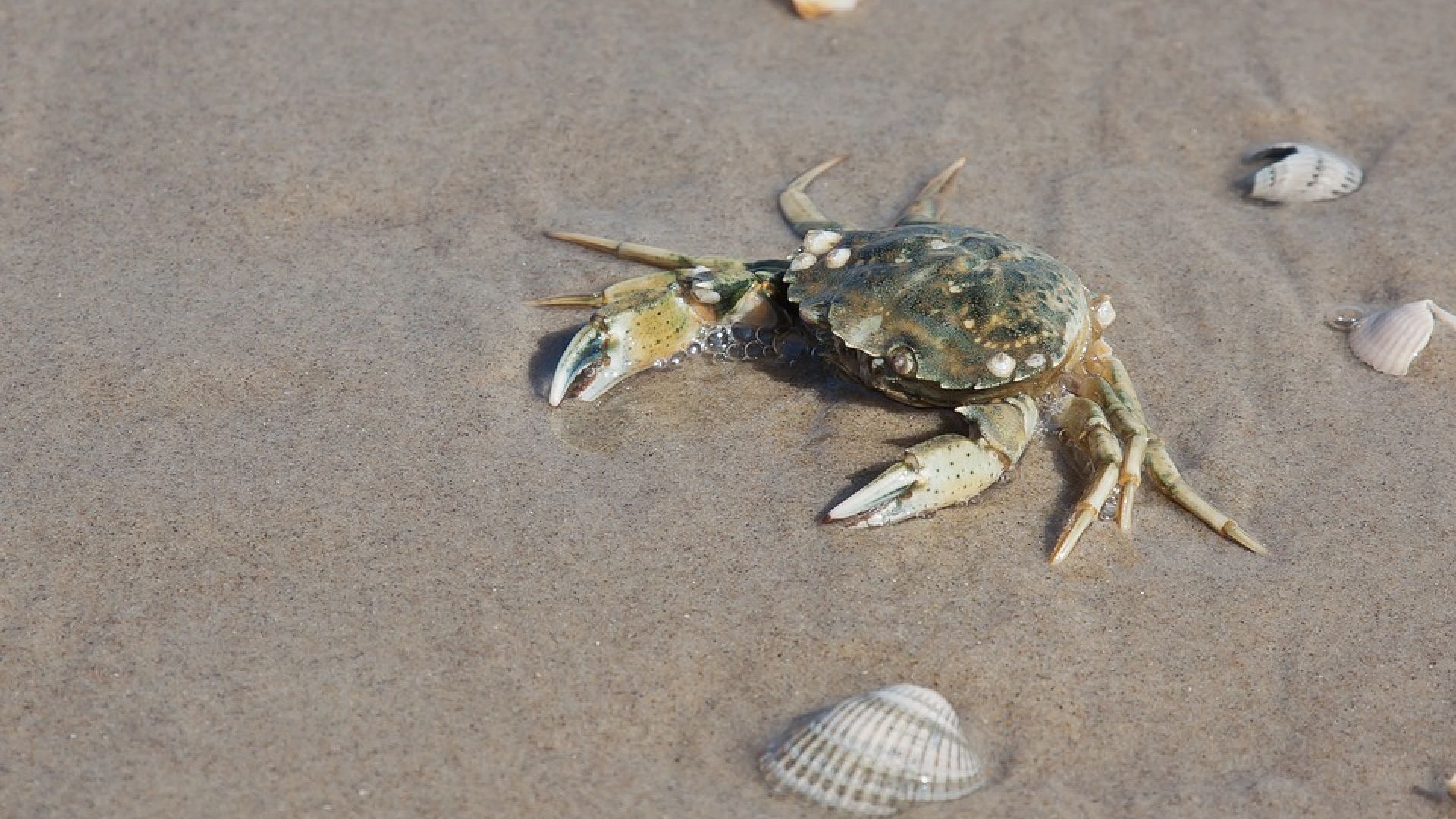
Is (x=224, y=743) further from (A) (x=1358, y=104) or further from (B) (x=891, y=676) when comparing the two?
(A) (x=1358, y=104)

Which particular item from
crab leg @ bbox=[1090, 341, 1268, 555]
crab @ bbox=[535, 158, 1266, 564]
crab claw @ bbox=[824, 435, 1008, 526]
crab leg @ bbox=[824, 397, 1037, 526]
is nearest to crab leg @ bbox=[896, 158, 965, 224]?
crab @ bbox=[535, 158, 1266, 564]

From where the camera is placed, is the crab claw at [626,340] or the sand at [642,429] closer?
the sand at [642,429]

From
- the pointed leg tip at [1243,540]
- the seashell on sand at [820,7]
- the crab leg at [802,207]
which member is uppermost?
the seashell on sand at [820,7]

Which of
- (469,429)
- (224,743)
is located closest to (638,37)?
(469,429)

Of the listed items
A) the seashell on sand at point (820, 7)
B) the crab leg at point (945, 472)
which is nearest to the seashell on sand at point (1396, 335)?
the crab leg at point (945, 472)

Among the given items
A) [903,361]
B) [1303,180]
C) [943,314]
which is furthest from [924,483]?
[1303,180]

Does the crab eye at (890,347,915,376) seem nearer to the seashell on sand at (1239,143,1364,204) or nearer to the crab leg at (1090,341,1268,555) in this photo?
the crab leg at (1090,341,1268,555)

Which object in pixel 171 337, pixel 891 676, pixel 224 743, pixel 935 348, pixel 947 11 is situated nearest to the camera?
pixel 224 743

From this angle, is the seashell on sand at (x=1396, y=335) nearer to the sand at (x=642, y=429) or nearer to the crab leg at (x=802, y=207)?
the sand at (x=642, y=429)
